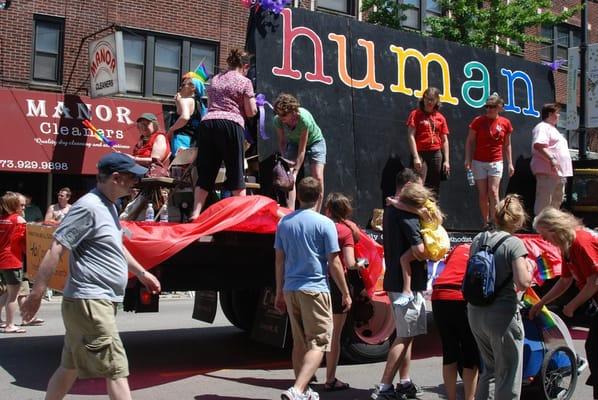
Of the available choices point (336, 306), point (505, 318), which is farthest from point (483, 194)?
→ point (505, 318)

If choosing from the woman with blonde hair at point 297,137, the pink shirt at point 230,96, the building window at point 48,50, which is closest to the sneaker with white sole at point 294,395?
the woman with blonde hair at point 297,137

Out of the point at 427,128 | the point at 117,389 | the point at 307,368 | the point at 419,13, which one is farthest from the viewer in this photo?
the point at 419,13

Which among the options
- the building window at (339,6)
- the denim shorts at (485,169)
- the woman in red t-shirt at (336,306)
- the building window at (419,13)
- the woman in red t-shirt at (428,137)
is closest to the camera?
the woman in red t-shirt at (336,306)

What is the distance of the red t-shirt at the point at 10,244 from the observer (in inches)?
371

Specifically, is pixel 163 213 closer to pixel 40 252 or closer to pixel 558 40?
pixel 40 252

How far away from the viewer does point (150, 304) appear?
6570mm

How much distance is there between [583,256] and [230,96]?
364cm

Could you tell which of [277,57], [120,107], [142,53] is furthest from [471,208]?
[142,53]

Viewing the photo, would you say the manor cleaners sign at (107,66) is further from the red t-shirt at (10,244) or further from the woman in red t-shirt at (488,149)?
the woman in red t-shirt at (488,149)

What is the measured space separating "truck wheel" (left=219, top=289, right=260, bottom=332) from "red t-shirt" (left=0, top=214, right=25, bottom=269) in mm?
2644

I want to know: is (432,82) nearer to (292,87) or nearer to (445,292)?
(292,87)

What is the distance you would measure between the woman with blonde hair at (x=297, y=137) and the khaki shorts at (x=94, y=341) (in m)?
3.40

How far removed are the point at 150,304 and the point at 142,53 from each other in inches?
Answer: 510

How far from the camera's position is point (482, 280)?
4957 mm
